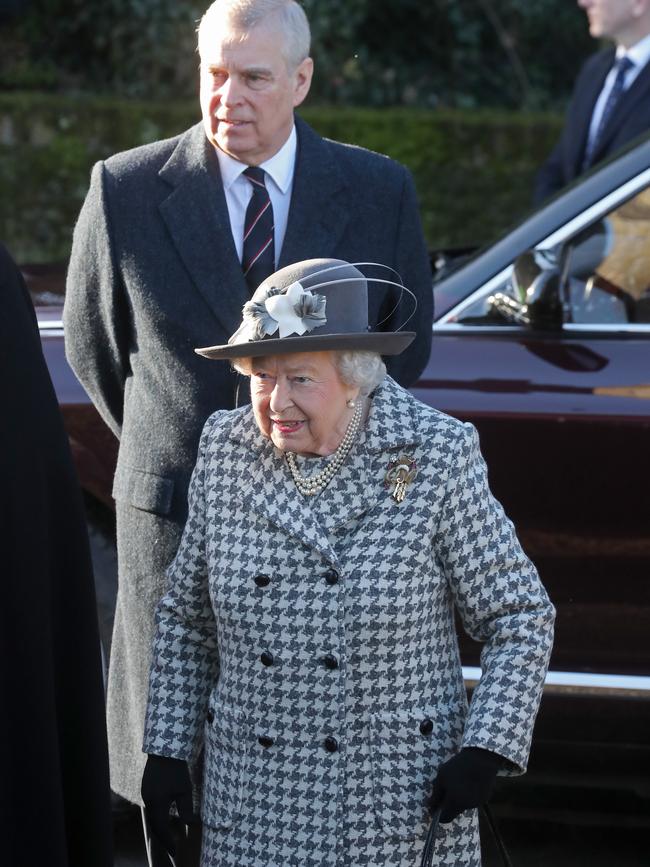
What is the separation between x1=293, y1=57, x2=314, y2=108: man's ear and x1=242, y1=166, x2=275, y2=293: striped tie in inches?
6.6

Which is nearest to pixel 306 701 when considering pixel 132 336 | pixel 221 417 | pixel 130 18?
pixel 221 417

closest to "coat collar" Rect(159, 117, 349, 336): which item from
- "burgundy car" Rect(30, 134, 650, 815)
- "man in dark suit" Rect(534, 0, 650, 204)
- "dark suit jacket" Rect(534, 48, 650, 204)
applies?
"burgundy car" Rect(30, 134, 650, 815)

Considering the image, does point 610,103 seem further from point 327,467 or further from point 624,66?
point 327,467

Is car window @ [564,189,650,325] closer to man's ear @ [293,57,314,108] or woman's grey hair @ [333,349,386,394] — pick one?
man's ear @ [293,57,314,108]

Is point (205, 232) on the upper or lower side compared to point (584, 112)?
lower

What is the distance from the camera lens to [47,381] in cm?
217

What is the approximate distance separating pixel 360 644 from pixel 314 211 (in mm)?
1063

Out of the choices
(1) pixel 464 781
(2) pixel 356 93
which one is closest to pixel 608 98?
(1) pixel 464 781

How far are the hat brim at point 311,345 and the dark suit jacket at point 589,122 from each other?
3.26m

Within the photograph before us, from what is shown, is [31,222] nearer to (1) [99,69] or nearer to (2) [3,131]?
(2) [3,131]

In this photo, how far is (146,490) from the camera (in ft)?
10.2

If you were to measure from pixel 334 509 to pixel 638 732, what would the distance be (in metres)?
1.66

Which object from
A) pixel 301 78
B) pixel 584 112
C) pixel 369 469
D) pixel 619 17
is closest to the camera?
pixel 369 469

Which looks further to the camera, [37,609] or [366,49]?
[366,49]
